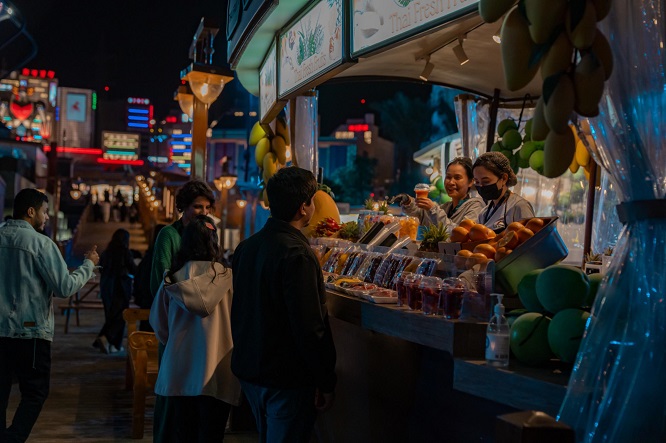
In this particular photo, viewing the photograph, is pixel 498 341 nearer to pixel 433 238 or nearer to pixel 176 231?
pixel 433 238

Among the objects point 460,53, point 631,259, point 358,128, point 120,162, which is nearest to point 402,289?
point 631,259

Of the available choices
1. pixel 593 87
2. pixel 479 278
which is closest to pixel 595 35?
pixel 593 87

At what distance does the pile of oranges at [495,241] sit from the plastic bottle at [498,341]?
1.90ft

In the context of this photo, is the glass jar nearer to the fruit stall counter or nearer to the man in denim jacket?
the fruit stall counter

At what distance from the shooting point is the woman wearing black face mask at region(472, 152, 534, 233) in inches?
199

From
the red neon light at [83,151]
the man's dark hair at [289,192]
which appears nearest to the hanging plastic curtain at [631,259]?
the man's dark hair at [289,192]

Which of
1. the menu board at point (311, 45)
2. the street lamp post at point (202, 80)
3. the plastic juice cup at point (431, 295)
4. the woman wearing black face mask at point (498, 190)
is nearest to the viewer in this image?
the plastic juice cup at point (431, 295)

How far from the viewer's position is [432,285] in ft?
11.3

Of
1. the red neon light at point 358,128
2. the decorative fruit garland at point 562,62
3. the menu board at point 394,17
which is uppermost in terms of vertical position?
the red neon light at point 358,128

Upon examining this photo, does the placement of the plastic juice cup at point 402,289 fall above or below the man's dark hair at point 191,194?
below

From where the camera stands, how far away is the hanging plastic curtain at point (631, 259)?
2.31 metres

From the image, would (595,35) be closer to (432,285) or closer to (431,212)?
(432,285)

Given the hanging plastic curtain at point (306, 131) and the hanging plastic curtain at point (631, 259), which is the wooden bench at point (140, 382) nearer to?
the hanging plastic curtain at point (306, 131)

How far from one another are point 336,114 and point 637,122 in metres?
79.2
